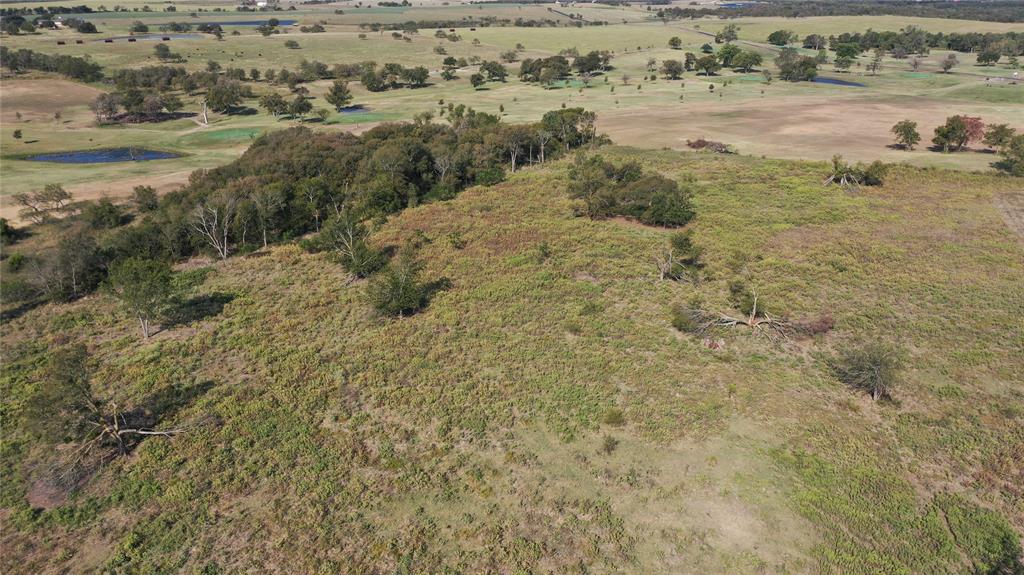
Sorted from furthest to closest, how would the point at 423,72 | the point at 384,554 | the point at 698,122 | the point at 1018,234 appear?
1. the point at 423,72
2. the point at 698,122
3. the point at 1018,234
4. the point at 384,554

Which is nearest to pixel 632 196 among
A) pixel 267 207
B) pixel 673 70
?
pixel 267 207

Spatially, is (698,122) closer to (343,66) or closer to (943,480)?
(943,480)

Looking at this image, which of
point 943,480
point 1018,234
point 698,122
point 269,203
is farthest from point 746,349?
point 698,122

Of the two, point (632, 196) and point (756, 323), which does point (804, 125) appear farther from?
point (756, 323)

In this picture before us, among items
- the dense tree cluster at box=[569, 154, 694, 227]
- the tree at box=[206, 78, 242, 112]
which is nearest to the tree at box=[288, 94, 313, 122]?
the tree at box=[206, 78, 242, 112]

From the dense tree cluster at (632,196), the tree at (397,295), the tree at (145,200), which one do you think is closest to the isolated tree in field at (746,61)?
the dense tree cluster at (632,196)

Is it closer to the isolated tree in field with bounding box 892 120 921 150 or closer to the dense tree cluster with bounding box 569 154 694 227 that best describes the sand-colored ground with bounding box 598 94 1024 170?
the isolated tree in field with bounding box 892 120 921 150

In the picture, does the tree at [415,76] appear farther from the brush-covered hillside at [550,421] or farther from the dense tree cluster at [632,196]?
the brush-covered hillside at [550,421]
